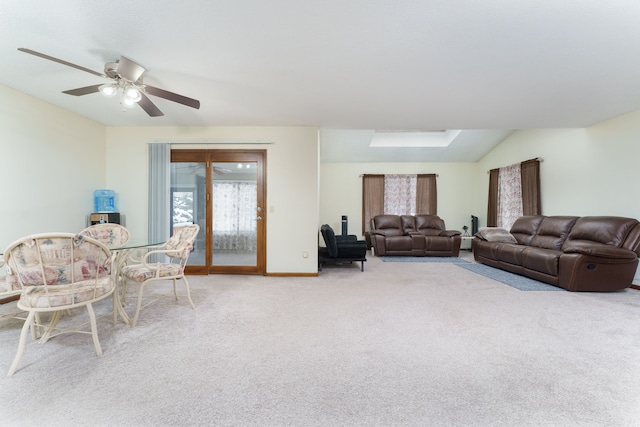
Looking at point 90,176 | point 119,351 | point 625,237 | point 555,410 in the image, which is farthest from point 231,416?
point 625,237

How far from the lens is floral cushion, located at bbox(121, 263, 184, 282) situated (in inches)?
98.2

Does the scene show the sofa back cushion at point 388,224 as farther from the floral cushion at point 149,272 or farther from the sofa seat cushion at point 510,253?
the floral cushion at point 149,272

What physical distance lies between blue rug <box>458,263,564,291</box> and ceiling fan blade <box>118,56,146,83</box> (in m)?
4.99

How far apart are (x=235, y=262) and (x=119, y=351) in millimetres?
2401

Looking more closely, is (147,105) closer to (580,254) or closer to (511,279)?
(511,279)

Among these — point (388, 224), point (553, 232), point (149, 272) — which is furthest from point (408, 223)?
point (149, 272)

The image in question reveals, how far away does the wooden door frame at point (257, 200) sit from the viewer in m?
4.29

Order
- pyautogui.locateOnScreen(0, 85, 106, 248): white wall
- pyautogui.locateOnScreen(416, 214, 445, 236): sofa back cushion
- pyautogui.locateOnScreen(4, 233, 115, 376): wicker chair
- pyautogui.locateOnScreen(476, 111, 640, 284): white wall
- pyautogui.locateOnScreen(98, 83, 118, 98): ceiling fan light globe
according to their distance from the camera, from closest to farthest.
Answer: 1. pyautogui.locateOnScreen(4, 233, 115, 376): wicker chair
2. pyautogui.locateOnScreen(98, 83, 118, 98): ceiling fan light globe
3. pyautogui.locateOnScreen(0, 85, 106, 248): white wall
4. pyautogui.locateOnScreen(476, 111, 640, 284): white wall
5. pyautogui.locateOnScreen(416, 214, 445, 236): sofa back cushion

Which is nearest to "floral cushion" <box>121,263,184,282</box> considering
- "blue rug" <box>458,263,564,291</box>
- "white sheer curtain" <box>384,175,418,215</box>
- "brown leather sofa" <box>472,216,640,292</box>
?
"blue rug" <box>458,263,564,291</box>

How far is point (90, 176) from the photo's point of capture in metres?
4.05

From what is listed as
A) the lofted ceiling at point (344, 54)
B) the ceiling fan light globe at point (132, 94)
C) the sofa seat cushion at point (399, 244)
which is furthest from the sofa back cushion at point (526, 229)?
the ceiling fan light globe at point (132, 94)

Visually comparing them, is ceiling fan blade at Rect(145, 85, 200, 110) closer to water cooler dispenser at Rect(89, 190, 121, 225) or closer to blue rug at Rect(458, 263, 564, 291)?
water cooler dispenser at Rect(89, 190, 121, 225)

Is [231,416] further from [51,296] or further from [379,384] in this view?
[51,296]

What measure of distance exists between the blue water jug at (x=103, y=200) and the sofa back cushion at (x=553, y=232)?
23.2ft
